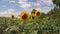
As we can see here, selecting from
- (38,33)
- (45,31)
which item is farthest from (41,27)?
(38,33)

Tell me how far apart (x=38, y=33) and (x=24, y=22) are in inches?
12.0

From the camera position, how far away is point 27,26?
3521mm

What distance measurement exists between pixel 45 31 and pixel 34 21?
10.0 inches

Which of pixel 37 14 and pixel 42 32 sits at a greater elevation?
pixel 37 14

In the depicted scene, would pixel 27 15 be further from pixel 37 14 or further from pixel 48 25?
pixel 48 25

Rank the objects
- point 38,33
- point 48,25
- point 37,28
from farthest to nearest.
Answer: point 48,25 → point 37,28 → point 38,33

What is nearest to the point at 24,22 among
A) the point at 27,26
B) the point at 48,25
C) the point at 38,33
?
the point at 27,26

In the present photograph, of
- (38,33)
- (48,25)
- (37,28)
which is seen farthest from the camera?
(48,25)

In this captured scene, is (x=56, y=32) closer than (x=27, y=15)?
No

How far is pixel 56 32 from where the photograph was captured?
13.4 ft

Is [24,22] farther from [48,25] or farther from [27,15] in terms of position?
[48,25]

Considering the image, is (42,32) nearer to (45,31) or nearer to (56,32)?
(45,31)

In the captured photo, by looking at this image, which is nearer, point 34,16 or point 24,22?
point 24,22

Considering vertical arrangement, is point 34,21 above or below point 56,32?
above
